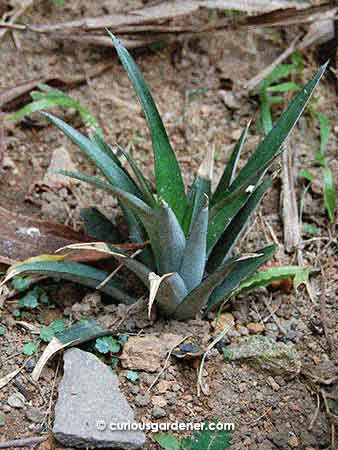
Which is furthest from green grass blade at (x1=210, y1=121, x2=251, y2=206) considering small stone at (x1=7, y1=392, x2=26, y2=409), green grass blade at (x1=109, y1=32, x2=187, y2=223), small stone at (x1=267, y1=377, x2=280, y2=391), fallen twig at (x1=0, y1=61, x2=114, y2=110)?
fallen twig at (x1=0, y1=61, x2=114, y2=110)

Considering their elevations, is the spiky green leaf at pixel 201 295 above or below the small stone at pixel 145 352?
above

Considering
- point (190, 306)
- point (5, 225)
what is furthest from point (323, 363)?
point (5, 225)

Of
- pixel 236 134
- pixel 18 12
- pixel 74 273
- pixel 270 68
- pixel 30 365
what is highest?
pixel 18 12

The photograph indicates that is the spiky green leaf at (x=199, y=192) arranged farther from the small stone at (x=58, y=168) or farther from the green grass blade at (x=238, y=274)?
the small stone at (x=58, y=168)

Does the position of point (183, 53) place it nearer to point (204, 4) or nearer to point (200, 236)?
point (204, 4)

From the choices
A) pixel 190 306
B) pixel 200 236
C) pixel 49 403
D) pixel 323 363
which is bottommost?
pixel 49 403

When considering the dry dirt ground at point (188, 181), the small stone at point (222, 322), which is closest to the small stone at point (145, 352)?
the dry dirt ground at point (188, 181)

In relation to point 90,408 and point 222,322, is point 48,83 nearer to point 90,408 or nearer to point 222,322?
point 222,322

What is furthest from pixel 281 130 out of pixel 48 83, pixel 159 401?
pixel 48 83
